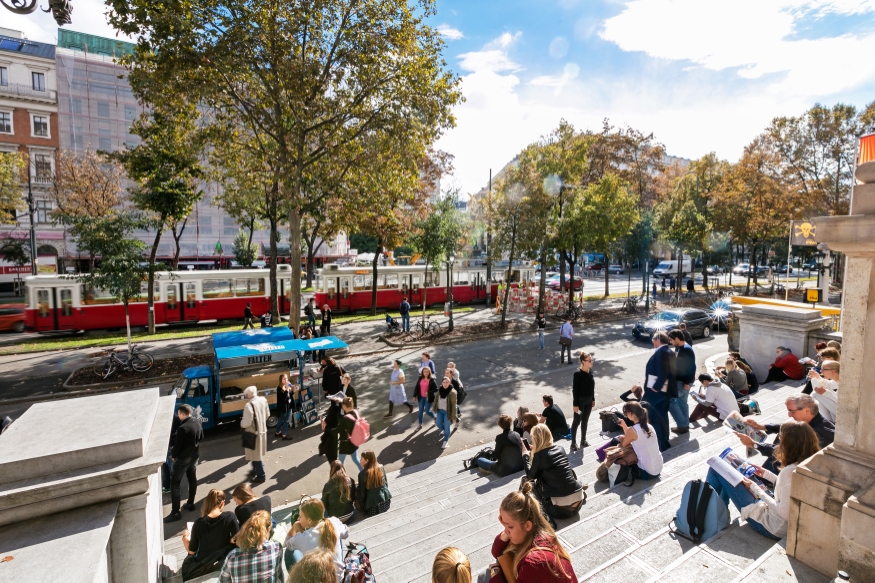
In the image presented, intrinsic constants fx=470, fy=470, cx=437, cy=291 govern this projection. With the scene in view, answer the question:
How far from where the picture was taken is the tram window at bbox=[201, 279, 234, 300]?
23594 millimetres

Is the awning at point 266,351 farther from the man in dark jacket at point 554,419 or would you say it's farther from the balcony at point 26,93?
the balcony at point 26,93

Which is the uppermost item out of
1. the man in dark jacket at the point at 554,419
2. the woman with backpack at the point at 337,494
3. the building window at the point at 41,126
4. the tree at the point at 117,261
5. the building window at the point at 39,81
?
the building window at the point at 39,81

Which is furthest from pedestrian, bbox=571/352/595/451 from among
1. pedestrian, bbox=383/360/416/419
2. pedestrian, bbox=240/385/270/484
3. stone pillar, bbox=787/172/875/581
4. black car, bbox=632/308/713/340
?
black car, bbox=632/308/713/340

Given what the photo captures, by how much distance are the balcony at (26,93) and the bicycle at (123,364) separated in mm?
41734

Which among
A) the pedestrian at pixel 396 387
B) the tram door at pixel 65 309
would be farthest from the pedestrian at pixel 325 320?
the tram door at pixel 65 309

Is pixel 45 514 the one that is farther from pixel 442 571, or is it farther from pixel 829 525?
pixel 829 525

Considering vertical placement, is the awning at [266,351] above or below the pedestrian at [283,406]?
above

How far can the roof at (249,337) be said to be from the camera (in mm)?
11641

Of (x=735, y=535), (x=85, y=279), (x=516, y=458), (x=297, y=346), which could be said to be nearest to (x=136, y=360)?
(x=85, y=279)

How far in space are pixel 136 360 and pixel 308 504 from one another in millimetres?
13562

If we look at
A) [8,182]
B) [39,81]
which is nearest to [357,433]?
[8,182]

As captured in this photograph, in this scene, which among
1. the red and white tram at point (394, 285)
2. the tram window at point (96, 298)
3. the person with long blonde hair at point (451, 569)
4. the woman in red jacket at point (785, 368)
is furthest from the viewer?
the red and white tram at point (394, 285)

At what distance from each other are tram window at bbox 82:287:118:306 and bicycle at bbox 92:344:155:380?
7263 mm

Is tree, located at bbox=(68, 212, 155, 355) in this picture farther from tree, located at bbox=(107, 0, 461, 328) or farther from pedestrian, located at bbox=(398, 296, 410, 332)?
pedestrian, located at bbox=(398, 296, 410, 332)
